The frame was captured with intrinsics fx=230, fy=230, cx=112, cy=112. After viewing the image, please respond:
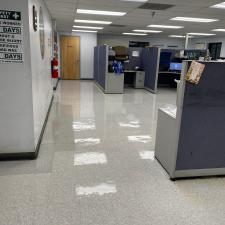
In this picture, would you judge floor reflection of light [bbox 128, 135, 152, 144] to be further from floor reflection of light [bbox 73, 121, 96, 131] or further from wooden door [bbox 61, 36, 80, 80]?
wooden door [bbox 61, 36, 80, 80]

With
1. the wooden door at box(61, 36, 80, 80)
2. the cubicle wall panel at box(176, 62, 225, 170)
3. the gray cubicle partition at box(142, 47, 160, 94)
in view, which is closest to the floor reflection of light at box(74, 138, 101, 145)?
the cubicle wall panel at box(176, 62, 225, 170)

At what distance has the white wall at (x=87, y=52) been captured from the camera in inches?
445

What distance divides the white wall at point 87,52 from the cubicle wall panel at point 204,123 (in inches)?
381

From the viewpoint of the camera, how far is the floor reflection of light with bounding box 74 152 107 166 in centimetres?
297

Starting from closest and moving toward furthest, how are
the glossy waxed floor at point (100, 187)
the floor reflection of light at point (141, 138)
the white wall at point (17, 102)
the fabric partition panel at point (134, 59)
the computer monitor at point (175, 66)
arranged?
the glossy waxed floor at point (100, 187)
the white wall at point (17, 102)
the floor reflection of light at point (141, 138)
the computer monitor at point (175, 66)
the fabric partition panel at point (134, 59)

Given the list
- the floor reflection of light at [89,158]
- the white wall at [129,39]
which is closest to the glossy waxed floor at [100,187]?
the floor reflection of light at [89,158]

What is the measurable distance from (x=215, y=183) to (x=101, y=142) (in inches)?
69.0

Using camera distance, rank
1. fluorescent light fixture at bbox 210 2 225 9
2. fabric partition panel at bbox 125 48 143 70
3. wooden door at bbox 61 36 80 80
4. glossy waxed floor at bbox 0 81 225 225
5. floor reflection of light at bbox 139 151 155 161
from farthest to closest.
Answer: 1. wooden door at bbox 61 36 80 80
2. fabric partition panel at bbox 125 48 143 70
3. fluorescent light fixture at bbox 210 2 225 9
4. floor reflection of light at bbox 139 151 155 161
5. glossy waxed floor at bbox 0 81 225 225

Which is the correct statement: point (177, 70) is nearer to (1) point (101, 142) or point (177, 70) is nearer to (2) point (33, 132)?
(1) point (101, 142)

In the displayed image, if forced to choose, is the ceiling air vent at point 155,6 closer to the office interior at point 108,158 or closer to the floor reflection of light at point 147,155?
the office interior at point 108,158

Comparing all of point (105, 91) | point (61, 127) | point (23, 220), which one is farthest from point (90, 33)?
point (23, 220)

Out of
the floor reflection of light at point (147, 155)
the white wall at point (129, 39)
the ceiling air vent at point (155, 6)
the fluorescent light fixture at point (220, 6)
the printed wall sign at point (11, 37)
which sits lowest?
the floor reflection of light at point (147, 155)

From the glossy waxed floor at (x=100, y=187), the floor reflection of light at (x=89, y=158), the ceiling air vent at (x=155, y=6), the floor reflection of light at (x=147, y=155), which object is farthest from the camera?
the ceiling air vent at (x=155, y=6)

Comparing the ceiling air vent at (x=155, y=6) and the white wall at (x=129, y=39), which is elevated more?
the ceiling air vent at (x=155, y=6)
